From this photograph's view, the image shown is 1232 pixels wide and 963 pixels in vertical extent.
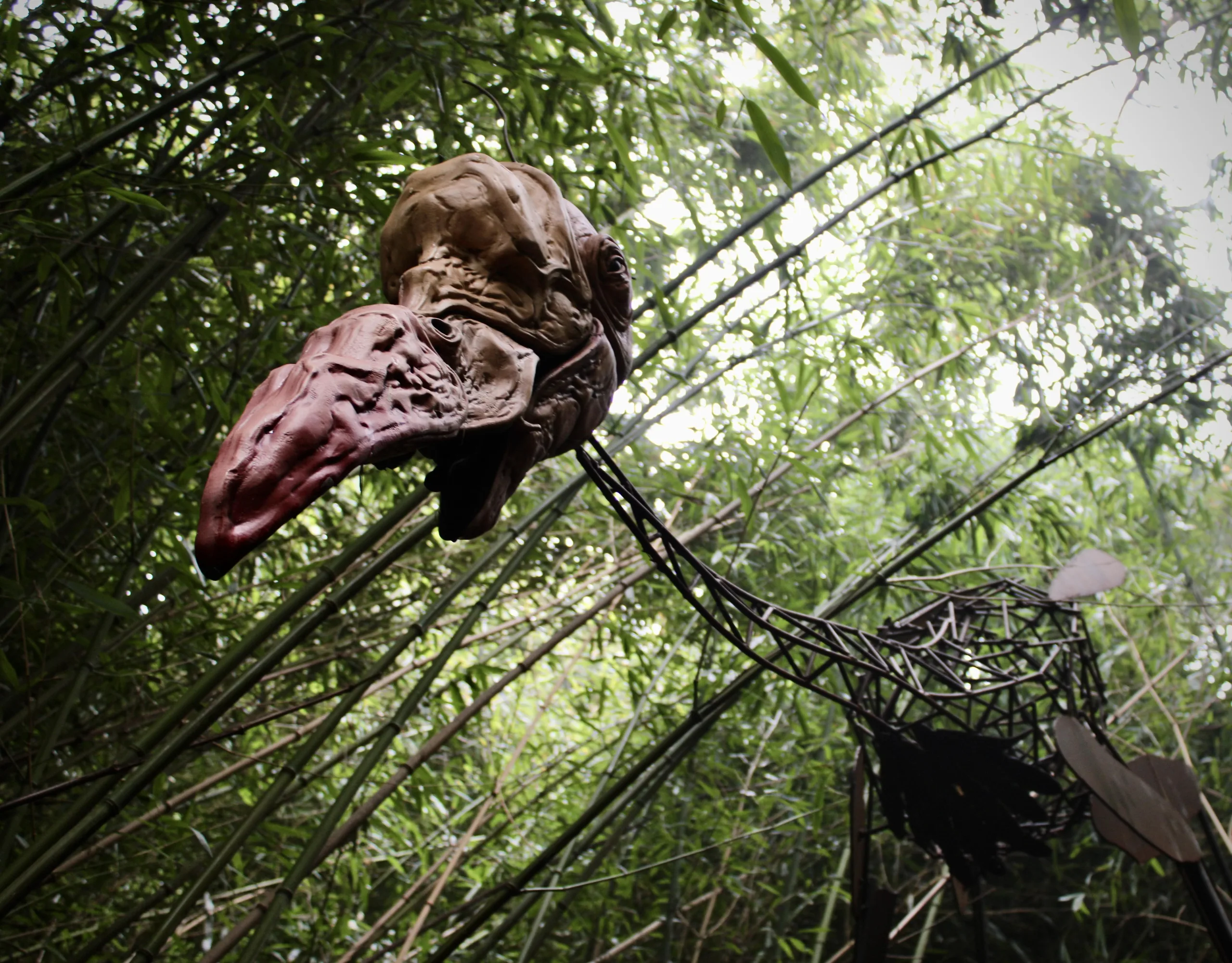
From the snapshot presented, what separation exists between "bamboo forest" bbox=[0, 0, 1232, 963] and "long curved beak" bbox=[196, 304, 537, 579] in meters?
0.02

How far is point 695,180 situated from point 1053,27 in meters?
0.87

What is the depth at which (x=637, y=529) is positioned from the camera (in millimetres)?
881

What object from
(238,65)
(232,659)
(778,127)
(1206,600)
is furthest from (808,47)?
(232,659)

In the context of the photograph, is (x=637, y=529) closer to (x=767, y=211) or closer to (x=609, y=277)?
(x=609, y=277)

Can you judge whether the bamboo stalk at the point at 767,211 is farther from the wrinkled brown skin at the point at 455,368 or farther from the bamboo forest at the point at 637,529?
the wrinkled brown skin at the point at 455,368

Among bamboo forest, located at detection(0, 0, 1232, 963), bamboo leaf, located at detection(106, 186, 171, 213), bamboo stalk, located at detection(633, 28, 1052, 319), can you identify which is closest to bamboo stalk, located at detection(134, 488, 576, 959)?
bamboo forest, located at detection(0, 0, 1232, 963)

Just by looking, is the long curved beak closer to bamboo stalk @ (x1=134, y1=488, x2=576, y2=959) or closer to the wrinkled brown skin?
the wrinkled brown skin

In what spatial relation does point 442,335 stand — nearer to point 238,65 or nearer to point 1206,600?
point 238,65

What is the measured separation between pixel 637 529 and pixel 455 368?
1.21 feet

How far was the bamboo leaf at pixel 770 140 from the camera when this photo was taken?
89 centimetres

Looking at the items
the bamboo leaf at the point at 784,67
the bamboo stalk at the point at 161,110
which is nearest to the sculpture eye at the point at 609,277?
the bamboo leaf at the point at 784,67

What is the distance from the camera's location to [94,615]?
1.24 meters

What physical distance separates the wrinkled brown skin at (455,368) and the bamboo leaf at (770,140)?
0.90 ft

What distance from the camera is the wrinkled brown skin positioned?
1.37ft
